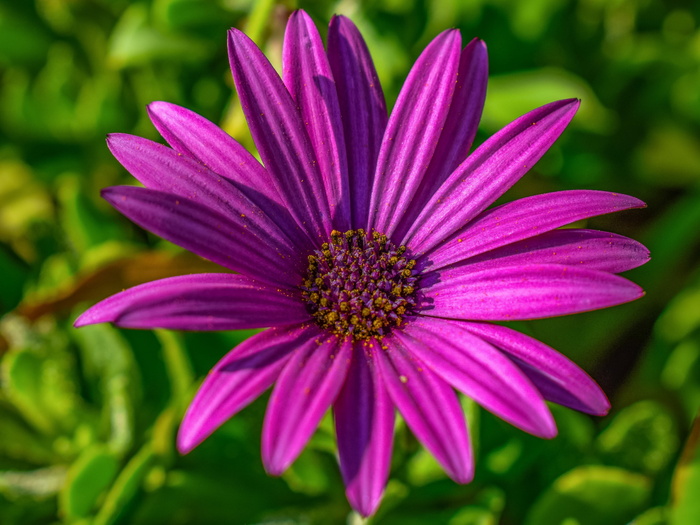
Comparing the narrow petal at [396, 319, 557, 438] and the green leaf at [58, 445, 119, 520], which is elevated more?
the narrow petal at [396, 319, 557, 438]

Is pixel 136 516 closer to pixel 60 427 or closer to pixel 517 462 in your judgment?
pixel 60 427

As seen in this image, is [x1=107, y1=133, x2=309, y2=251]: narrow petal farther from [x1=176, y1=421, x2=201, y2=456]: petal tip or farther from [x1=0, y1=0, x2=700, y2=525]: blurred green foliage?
[x1=0, y1=0, x2=700, y2=525]: blurred green foliage

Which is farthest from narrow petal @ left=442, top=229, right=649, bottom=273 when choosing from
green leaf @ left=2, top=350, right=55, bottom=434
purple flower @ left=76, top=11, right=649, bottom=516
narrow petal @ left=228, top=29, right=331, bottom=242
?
green leaf @ left=2, top=350, right=55, bottom=434

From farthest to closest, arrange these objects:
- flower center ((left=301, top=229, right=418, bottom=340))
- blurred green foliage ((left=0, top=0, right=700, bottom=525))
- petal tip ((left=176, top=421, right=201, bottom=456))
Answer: blurred green foliage ((left=0, top=0, right=700, bottom=525)), flower center ((left=301, top=229, right=418, bottom=340)), petal tip ((left=176, top=421, right=201, bottom=456))

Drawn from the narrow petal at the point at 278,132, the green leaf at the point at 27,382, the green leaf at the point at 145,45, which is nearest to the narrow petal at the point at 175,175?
the narrow petal at the point at 278,132

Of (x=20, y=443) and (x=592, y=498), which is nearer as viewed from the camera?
(x=592, y=498)

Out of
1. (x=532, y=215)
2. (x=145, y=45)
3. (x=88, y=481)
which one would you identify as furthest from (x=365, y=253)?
(x=145, y=45)

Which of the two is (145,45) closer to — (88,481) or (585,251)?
(88,481)
